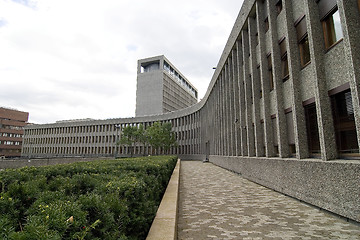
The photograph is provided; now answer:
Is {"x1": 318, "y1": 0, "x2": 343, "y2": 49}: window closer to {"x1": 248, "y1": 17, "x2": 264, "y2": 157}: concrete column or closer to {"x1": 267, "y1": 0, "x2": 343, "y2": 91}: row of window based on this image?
{"x1": 267, "y1": 0, "x2": 343, "y2": 91}: row of window

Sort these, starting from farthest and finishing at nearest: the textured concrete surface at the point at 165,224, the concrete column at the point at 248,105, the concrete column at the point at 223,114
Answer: the concrete column at the point at 223,114 < the concrete column at the point at 248,105 < the textured concrete surface at the point at 165,224

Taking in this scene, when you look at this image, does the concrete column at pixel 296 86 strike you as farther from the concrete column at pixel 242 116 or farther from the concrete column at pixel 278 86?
the concrete column at pixel 242 116

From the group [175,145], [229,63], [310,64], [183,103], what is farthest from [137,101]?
[310,64]

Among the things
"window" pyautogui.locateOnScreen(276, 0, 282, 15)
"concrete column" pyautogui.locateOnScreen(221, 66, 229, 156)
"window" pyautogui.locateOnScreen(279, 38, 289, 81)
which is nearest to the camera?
"window" pyautogui.locateOnScreen(279, 38, 289, 81)

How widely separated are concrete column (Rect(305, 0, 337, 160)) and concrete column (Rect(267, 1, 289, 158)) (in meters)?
2.97

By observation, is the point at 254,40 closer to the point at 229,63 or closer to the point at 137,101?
the point at 229,63

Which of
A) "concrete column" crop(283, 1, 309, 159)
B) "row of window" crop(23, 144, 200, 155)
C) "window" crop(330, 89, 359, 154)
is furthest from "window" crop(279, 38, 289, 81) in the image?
"row of window" crop(23, 144, 200, 155)

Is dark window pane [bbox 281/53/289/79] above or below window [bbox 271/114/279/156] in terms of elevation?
above

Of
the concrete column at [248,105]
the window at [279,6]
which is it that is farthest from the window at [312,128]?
the concrete column at [248,105]

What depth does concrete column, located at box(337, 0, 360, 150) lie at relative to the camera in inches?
228

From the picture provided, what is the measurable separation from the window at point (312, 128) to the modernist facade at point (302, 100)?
0.04 meters

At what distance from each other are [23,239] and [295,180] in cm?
898

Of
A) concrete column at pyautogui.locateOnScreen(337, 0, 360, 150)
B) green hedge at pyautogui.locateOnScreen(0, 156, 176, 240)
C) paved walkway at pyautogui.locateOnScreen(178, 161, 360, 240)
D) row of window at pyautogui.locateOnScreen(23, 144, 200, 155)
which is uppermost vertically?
concrete column at pyautogui.locateOnScreen(337, 0, 360, 150)

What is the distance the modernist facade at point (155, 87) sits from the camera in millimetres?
87000
